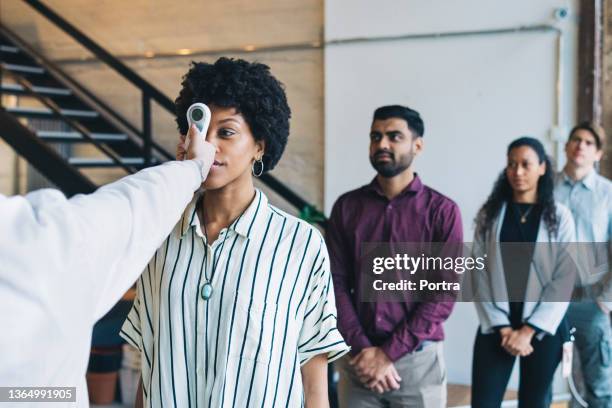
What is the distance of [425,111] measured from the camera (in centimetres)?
479

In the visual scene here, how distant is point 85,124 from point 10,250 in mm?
5375

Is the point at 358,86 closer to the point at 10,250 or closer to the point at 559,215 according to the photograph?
the point at 559,215

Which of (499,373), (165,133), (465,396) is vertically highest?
(165,133)

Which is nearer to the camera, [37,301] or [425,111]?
[37,301]

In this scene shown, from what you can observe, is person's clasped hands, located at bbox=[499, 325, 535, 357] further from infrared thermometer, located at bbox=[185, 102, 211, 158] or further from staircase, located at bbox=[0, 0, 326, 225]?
staircase, located at bbox=[0, 0, 326, 225]

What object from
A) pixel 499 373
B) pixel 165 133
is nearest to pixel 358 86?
pixel 165 133

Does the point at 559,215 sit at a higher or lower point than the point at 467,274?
higher

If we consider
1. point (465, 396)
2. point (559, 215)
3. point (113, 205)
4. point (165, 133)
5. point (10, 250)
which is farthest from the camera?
point (165, 133)

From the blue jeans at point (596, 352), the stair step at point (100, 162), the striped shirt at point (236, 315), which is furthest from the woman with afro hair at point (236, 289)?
the stair step at point (100, 162)

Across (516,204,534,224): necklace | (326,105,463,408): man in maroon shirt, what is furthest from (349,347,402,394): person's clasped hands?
(516,204,534,224): necklace

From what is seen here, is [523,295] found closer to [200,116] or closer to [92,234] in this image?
[200,116]

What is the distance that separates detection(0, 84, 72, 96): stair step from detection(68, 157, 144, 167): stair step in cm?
61

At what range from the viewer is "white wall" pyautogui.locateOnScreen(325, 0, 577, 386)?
180 inches

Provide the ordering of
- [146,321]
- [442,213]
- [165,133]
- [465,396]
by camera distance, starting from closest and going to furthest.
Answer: [146,321], [442,213], [465,396], [165,133]
